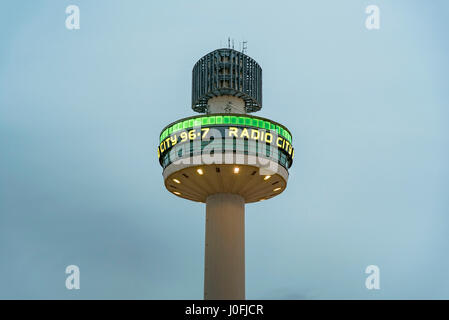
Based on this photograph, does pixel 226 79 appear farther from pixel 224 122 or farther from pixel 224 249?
pixel 224 249

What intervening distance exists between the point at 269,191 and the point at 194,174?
36.8 ft

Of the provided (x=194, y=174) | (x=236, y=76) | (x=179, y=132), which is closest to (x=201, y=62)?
(x=236, y=76)

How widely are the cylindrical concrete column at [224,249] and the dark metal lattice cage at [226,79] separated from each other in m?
15.0

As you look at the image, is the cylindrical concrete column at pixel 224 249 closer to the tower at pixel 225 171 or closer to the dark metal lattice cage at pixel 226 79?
the tower at pixel 225 171

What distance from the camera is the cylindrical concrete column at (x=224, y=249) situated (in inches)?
2525

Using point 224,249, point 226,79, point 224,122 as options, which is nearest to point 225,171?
Result: point 224,122

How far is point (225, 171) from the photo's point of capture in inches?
2527

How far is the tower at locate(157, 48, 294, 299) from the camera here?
6394cm

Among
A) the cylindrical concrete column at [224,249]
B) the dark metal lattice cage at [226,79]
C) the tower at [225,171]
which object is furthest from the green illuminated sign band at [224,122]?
the cylindrical concrete column at [224,249]

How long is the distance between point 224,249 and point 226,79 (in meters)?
23.8
